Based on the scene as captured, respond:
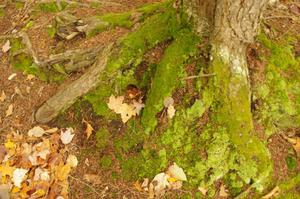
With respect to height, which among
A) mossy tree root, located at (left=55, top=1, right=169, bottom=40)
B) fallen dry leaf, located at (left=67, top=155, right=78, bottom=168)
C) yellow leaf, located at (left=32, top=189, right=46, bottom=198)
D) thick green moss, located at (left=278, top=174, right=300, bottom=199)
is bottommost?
yellow leaf, located at (left=32, top=189, right=46, bottom=198)

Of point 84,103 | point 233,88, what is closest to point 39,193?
point 84,103

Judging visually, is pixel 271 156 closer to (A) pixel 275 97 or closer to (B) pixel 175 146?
(A) pixel 275 97

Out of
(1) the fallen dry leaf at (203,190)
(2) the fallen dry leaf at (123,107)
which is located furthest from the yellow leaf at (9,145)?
(1) the fallen dry leaf at (203,190)

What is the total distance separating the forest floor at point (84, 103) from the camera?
3.96m

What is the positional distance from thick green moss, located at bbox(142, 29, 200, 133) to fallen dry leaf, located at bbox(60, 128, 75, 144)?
905 mm

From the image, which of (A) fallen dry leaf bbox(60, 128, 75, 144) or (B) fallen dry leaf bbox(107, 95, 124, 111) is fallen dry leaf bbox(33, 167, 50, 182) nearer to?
(A) fallen dry leaf bbox(60, 128, 75, 144)

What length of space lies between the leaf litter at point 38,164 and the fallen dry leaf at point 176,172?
3.37ft

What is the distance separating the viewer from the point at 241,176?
12.3ft

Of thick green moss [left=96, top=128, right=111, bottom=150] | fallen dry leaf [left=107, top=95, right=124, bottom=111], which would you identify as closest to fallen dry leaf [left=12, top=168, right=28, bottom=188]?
thick green moss [left=96, top=128, right=111, bottom=150]

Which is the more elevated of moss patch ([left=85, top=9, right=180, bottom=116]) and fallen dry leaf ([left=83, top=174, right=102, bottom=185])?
moss patch ([left=85, top=9, right=180, bottom=116])

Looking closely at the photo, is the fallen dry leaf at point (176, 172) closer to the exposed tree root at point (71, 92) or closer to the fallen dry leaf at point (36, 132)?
the exposed tree root at point (71, 92)

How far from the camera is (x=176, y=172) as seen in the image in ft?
12.7

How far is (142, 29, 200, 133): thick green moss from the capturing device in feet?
12.8

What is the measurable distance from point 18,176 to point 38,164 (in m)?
0.25
